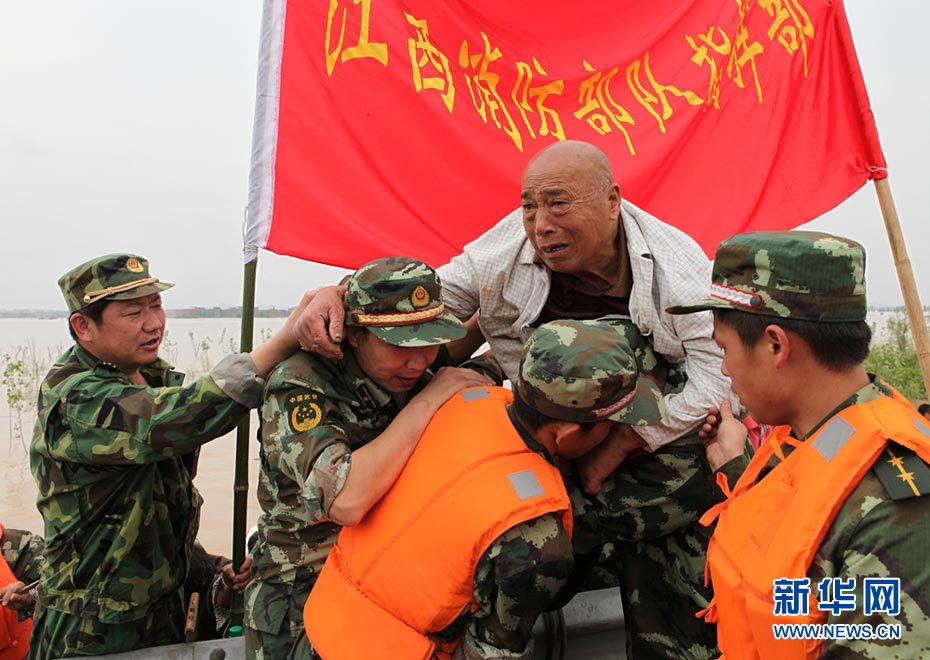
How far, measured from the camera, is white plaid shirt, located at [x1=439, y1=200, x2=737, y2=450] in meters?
2.29

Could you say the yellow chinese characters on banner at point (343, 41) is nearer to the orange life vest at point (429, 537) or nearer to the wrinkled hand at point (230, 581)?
the orange life vest at point (429, 537)

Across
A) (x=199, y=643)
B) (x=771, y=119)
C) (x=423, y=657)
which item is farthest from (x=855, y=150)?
(x=199, y=643)

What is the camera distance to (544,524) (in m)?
1.87

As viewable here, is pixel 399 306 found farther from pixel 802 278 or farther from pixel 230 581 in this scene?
pixel 230 581

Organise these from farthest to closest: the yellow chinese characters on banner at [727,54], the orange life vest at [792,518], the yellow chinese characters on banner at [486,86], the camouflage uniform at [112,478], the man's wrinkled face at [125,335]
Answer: the yellow chinese characters on banner at [727,54] < the yellow chinese characters on banner at [486,86] < the man's wrinkled face at [125,335] < the camouflage uniform at [112,478] < the orange life vest at [792,518]

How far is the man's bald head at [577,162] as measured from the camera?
245 cm

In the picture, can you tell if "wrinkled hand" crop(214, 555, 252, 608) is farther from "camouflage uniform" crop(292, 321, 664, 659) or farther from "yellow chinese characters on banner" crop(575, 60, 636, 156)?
"yellow chinese characters on banner" crop(575, 60, 636, 156)

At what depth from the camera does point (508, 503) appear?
6.00 ft

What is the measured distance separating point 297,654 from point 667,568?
1.27m

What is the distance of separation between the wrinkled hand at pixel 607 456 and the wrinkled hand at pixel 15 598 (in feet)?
8.51

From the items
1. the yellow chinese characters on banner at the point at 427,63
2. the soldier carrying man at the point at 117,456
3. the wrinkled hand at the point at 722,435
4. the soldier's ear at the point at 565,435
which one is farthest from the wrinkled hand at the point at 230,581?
the yellow chinese characters on banner at the point at 427,63

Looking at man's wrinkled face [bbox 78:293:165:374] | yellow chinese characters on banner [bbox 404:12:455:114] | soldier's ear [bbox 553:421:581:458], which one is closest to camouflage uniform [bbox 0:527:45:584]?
man's wrinkled face [bbox 78:293:165:374]

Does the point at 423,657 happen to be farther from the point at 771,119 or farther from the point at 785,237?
the point at 771,119

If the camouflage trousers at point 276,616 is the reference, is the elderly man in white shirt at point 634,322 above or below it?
above
